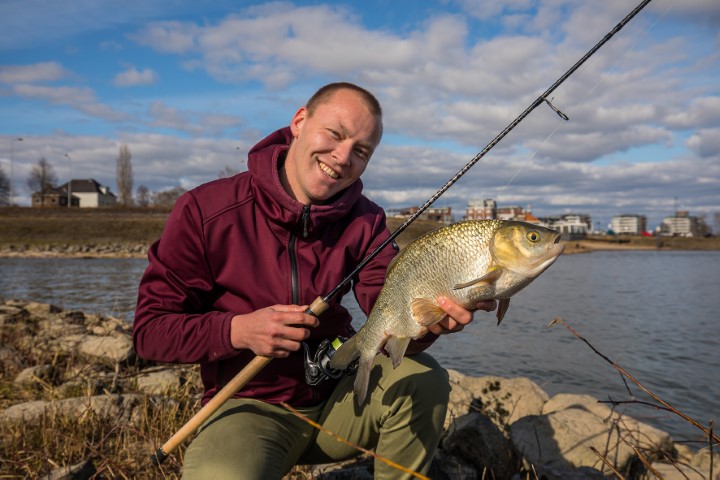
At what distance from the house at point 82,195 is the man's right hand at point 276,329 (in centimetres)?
9185

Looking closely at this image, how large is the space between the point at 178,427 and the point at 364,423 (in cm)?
192

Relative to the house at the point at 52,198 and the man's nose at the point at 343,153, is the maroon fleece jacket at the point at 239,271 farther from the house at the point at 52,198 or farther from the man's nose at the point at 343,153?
the house at the point at 52,198

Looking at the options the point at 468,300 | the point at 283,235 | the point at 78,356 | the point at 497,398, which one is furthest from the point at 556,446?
the point at 78,356

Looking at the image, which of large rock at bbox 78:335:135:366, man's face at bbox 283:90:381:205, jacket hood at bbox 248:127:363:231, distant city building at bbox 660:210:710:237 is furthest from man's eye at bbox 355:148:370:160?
distant city building at bbox 660:210:710:237

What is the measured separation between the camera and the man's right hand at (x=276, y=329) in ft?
8.07

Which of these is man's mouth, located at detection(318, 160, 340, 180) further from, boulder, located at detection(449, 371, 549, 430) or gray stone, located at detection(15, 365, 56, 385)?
gray stone, located at detection(15, 365, 56, 385)

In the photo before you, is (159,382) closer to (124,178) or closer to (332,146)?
(332,146)

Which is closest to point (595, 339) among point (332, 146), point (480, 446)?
point (480, 446)

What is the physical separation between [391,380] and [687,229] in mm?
194265

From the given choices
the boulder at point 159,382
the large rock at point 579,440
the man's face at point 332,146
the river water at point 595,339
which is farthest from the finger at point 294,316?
the boulder at point 159,382

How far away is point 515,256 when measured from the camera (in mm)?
2473

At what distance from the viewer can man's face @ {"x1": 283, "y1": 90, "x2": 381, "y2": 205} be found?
3125 millimetres

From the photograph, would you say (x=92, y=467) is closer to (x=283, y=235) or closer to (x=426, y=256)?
(x=283, y=235)

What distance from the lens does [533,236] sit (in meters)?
2.46
